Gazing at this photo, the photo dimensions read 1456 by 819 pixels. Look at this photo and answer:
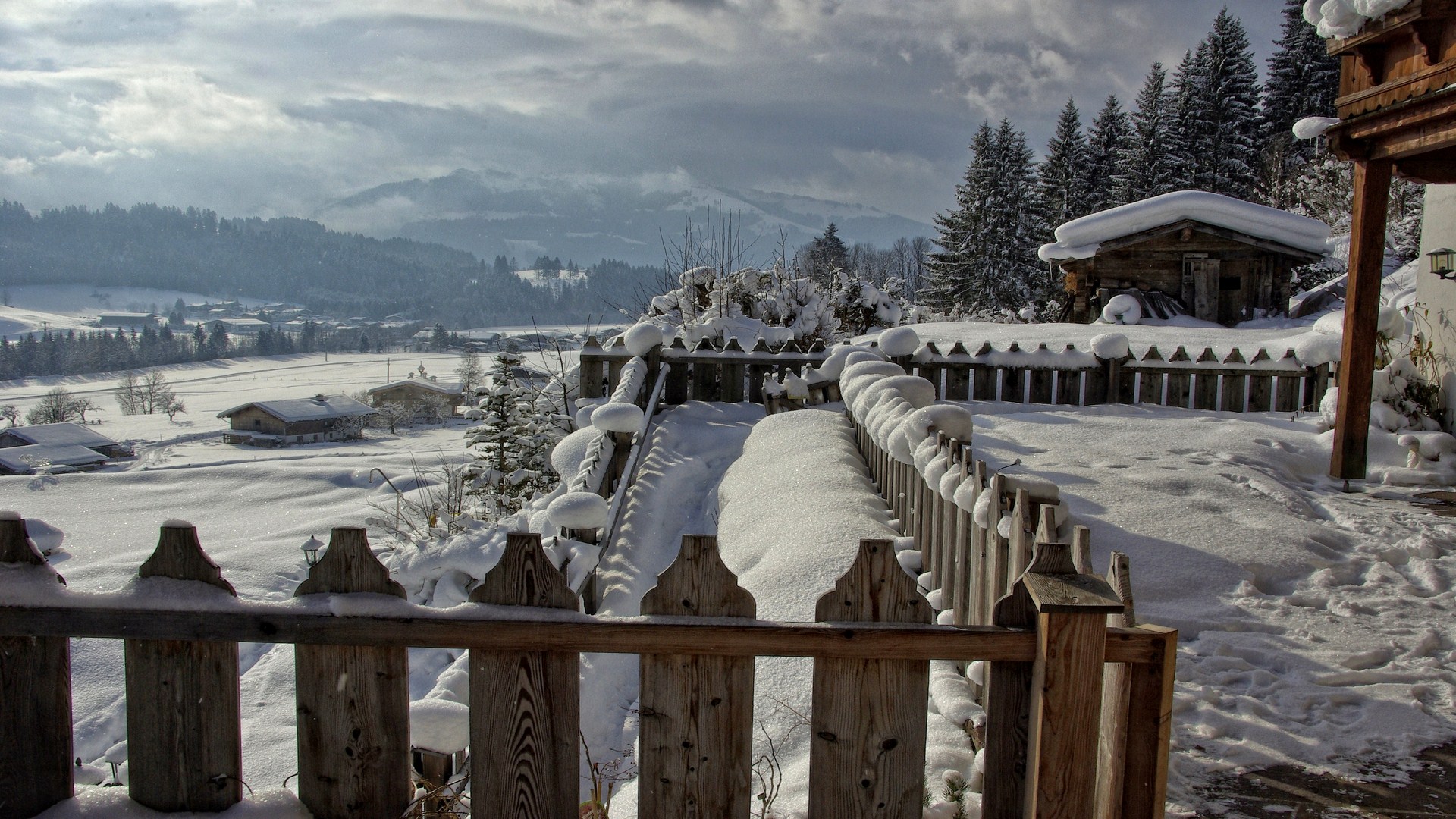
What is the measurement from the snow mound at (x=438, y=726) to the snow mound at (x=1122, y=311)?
660 inches

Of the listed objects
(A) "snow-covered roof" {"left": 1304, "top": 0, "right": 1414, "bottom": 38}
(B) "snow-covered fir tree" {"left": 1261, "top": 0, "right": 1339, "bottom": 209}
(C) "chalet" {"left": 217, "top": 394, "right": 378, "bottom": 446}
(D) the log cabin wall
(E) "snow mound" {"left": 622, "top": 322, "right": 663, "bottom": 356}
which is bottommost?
(C) "chalet" {"left": 217, "top": 394, "right": 378, "bottom": 446}

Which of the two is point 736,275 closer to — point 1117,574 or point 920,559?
point 920,559

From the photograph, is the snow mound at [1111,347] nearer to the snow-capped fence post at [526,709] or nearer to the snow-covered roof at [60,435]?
the snow-capped fence post at [526,709]

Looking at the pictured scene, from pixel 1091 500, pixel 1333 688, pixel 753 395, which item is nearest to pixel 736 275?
pixel 753 395

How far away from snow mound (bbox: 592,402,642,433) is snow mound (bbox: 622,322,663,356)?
274cm

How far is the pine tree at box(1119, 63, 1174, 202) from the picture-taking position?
36.9m

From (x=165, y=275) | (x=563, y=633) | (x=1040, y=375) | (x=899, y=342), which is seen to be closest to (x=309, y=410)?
(x=899, y=342)

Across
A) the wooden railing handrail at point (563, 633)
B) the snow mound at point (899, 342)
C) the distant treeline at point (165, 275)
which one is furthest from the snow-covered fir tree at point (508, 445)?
the distant treeline at point (165, 275)

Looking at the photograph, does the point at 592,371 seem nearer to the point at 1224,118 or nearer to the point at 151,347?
the point at 1224,118

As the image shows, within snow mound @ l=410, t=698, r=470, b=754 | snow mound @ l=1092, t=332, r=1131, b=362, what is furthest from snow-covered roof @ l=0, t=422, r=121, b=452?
snow mound @ l=410, t=698, r=470, b=754

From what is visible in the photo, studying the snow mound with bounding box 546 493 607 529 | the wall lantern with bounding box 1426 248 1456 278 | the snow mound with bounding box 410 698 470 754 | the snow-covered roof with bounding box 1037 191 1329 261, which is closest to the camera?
the snow mound with bounding box 410 698 470 754

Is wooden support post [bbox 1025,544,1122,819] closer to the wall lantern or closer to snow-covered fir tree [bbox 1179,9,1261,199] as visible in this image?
the wall lantern

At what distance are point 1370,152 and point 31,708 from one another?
890 centimetres

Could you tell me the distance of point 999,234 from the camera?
1523 inches
